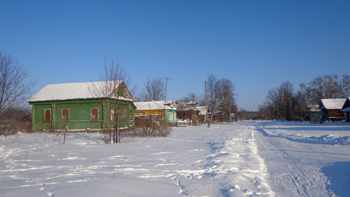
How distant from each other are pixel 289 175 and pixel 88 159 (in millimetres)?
6173

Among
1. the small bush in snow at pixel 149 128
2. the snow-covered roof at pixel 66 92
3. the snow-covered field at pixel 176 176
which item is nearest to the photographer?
the snow-covered field at pixel 176 176

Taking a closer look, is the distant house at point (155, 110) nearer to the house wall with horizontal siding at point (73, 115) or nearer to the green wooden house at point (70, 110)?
the green wooden house at point (70, 110)

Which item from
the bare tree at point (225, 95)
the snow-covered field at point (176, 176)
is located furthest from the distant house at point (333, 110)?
the snow-covered field at point (176, 176)

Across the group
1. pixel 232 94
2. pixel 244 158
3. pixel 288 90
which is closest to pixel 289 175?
pixel 244 158

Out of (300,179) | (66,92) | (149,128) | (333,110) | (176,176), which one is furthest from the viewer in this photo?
(333,110)

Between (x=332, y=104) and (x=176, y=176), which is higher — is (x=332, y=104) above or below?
above

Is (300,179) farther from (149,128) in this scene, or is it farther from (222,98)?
(222,98)

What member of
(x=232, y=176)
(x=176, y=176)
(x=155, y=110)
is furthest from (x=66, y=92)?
(x=232, y=176)

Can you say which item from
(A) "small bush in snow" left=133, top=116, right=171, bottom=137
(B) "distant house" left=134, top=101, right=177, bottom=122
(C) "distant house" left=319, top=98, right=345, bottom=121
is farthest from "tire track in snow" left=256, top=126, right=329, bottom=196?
(C) "distant house" left=319, top=98, right=345, bottom=121

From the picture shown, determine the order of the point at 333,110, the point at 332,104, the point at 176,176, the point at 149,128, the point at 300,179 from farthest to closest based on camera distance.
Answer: the point at 332,104 < the point at 333,110 < the point at 149,128 < the point at 176,176 < the point at 300,179

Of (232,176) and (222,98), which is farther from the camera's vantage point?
(222,98)

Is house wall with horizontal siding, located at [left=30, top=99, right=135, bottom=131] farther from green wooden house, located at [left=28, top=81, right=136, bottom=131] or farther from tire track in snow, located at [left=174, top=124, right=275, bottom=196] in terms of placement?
tire track in snow, located at [left=174, top=124, right=275, bottom=196]

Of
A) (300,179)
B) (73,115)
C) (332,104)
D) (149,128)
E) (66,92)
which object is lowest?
(300,179)

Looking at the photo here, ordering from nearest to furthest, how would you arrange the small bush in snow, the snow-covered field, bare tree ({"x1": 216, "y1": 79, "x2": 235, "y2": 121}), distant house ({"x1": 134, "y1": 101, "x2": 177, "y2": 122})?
the snow-covered field, the small bush in snow, distant house ({"x1": 134, "y1": 101, "x2": 177, "y2": 122}), bare tree ({"x1": 216, "y1": 79, "x2": 235, "y2": 121})
